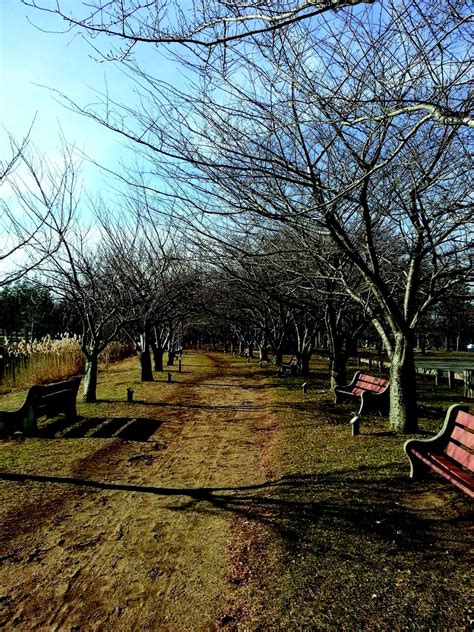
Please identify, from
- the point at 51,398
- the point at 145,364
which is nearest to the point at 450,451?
the point at 51,398

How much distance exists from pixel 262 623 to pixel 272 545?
100 cm

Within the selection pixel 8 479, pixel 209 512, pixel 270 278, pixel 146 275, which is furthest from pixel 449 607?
pixel 146 275

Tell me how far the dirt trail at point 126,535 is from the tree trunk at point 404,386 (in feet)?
7.74

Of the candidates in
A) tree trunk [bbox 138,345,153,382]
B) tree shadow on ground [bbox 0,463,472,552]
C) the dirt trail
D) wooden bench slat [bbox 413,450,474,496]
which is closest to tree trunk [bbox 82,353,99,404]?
the dirt trail

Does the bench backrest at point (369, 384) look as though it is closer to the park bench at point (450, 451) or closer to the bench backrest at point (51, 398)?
the park bench at point (450, 451)

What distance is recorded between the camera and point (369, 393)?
9.28m

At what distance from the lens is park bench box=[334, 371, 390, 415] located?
9.26m

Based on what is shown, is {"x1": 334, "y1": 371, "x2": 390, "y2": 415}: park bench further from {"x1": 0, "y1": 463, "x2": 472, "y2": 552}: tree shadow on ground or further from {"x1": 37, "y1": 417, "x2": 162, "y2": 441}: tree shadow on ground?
{"x1": 37, "y1": 417, "x2": 162, "y2": 441}: tree shadow on ground

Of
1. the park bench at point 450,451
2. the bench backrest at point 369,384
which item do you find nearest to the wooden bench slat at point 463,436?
the park bench at point 450,451

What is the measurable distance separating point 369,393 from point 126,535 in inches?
254

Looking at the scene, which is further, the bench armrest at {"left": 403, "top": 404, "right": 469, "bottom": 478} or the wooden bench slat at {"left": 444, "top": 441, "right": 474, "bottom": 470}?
the bench armrest at {"left": 403, "top": 404, "right": 469, "bottom": 478}

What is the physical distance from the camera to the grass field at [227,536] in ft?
9.52

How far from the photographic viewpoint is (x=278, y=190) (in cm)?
632

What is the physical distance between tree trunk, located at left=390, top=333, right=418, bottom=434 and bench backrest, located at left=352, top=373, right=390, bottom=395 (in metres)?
1.80
